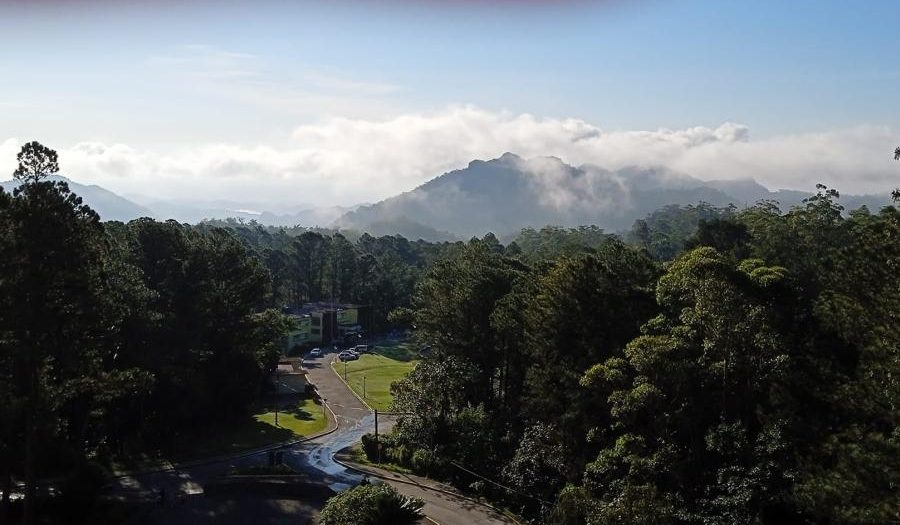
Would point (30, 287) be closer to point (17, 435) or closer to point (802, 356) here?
point (17, 435)

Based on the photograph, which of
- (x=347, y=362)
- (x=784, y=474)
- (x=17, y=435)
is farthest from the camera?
(x=347, y=362)

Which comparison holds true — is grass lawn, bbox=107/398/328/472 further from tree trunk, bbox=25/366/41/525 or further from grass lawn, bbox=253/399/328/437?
tree trunk, bbox=25/366/41/525

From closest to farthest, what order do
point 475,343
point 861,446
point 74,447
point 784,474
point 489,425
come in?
point 861,446
point 784,474
point 74,447
point 489,425
point 475,343

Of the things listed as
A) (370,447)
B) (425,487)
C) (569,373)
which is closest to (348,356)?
(370,447)

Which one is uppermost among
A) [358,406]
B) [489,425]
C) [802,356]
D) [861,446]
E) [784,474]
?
[802,356]

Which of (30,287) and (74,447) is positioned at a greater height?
(30,287)

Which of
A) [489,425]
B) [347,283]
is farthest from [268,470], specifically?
[347,283]

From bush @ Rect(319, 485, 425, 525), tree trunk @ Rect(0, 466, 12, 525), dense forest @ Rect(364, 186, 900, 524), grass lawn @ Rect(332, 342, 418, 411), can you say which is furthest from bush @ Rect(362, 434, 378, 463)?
tree trunk @ Rect(0, 466, 12, 525)

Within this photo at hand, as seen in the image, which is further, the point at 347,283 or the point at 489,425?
the point at 347,283
